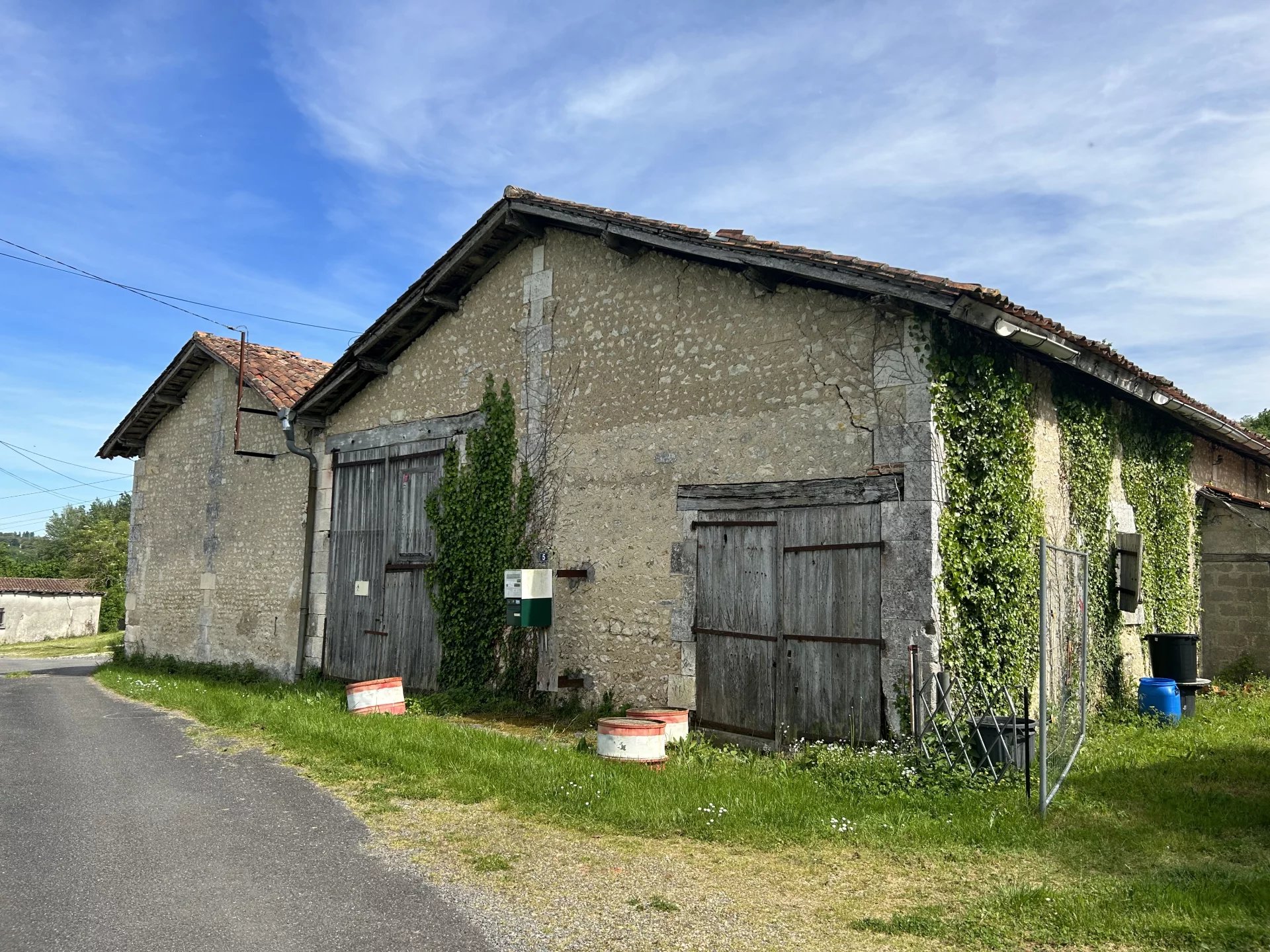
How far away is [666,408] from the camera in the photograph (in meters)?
9.56

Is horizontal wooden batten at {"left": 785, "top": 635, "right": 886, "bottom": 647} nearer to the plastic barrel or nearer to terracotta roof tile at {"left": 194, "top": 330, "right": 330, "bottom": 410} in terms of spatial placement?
the plastic barrel

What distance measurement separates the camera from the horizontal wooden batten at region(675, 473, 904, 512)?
26.0 ft

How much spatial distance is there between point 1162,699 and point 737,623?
4573 millimetres

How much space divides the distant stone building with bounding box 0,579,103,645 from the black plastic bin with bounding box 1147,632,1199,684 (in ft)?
159

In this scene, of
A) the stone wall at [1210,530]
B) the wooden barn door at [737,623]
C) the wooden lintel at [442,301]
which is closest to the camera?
the wooden barn door at [737,623]

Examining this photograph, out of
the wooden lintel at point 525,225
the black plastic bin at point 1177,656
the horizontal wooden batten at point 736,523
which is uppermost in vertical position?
the wooden lintel at point 525,225

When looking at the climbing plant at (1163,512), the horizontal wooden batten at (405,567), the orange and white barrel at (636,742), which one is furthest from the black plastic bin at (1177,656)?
the horizontal wooden batten at (405,567)

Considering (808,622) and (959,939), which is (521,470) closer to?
(808,622)

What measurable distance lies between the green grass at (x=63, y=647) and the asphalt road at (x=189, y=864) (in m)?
25.8

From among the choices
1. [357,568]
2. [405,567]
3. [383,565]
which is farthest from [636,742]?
[357,568]

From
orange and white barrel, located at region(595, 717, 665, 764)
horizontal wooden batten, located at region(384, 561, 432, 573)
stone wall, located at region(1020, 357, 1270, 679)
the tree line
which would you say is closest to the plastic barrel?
stone wall, located at region(1020, 357, 1270, 679)

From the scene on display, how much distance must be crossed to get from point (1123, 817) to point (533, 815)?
3.80 m

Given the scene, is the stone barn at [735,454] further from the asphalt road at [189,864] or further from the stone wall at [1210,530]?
the asphalt road at [189,864]

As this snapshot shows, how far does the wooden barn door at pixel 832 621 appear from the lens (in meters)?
7.88
